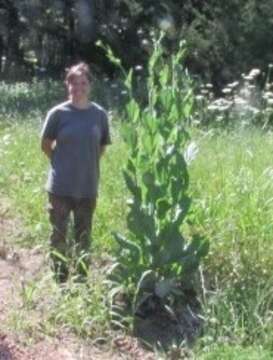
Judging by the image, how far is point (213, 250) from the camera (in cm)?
711

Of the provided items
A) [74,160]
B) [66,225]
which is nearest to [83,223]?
[66,225]

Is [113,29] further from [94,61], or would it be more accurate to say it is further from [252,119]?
[252,119]

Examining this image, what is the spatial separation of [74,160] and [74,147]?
0.28 ft

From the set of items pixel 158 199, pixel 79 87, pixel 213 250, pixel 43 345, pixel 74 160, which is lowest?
pixel 43 345

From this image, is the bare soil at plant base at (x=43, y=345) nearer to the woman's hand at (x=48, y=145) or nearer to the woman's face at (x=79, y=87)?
the woman's hand at (x=48, y=145)

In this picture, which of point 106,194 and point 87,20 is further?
point 87,20

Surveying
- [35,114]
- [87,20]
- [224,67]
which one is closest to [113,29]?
[87,20]

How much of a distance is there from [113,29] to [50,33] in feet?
7.49

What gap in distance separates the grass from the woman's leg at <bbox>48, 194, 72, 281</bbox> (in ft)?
0.35

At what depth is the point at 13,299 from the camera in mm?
6605

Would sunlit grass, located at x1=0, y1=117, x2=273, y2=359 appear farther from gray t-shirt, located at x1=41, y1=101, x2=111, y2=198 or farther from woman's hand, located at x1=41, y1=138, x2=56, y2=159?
woman's hand, located at x1=41, y1=138, x2=56, y2=159

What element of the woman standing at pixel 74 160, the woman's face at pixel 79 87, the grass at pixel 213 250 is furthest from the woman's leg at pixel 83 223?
the woman's face at pixel 79 87

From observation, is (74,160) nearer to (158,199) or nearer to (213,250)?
(158,199)

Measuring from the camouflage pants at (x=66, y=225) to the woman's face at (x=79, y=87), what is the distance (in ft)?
2.21
